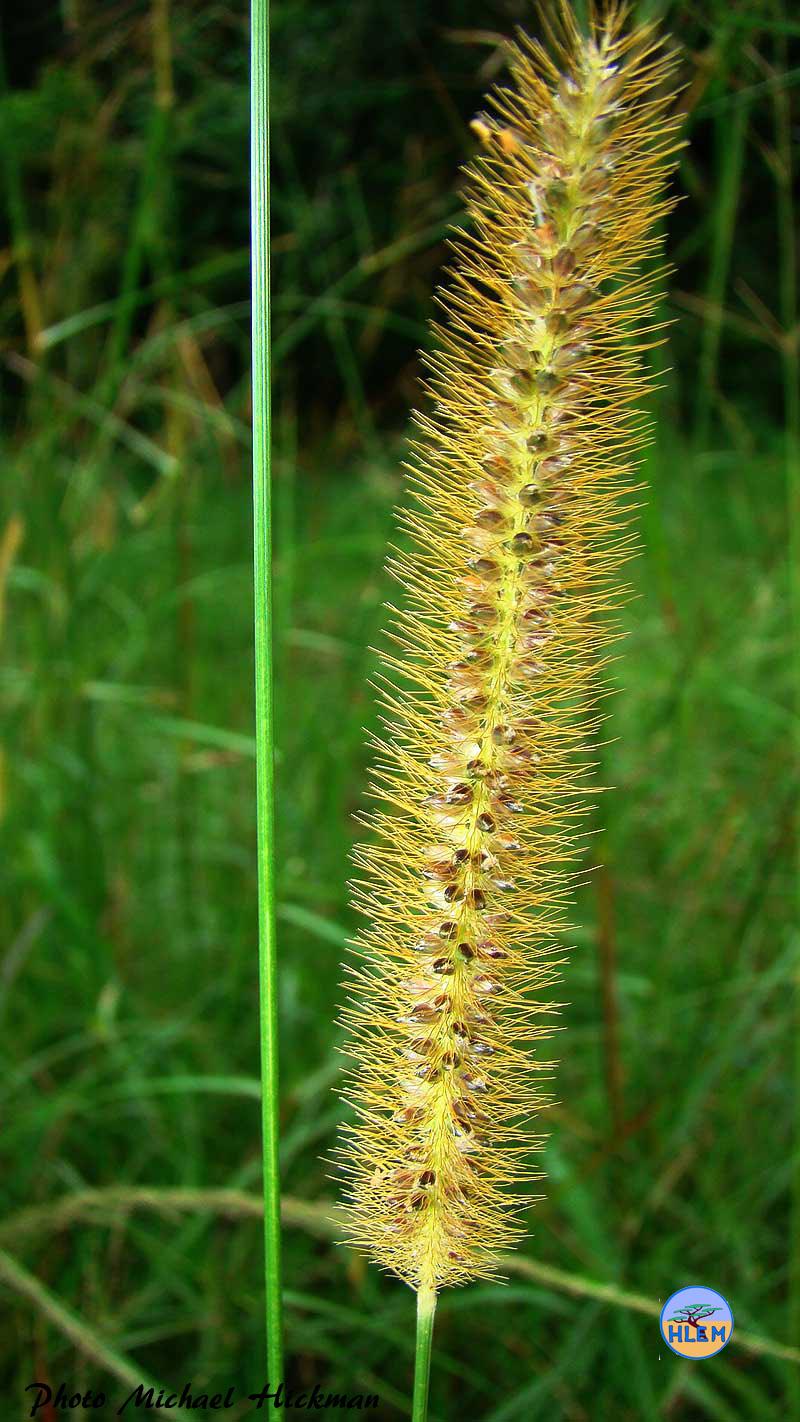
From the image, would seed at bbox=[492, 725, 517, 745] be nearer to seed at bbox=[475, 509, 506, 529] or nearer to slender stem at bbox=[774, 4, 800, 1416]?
seed at bbox=[475, 509, 506, 529]

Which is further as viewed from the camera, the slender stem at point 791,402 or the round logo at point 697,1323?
the slender stem at point 791,402

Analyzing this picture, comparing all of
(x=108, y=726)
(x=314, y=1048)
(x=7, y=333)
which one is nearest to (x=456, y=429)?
(x=314, y=1048)

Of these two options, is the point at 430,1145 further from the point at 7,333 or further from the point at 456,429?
the point at 7,333

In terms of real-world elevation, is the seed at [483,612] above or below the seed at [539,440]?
below

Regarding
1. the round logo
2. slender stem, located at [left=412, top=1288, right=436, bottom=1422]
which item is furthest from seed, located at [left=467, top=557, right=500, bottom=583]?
the round logo

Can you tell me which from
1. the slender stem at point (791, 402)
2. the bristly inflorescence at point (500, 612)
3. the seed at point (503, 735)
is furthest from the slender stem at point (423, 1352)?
the slender stem at point (791, 402)

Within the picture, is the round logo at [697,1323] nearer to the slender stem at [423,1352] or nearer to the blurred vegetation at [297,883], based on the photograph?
the blurred vegetation at [297,883]

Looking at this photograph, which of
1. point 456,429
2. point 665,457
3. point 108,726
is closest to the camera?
point 456,429

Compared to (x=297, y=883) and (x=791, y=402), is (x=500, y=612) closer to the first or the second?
(x=791, y=402)

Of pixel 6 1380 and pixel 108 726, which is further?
pixel 108 726
